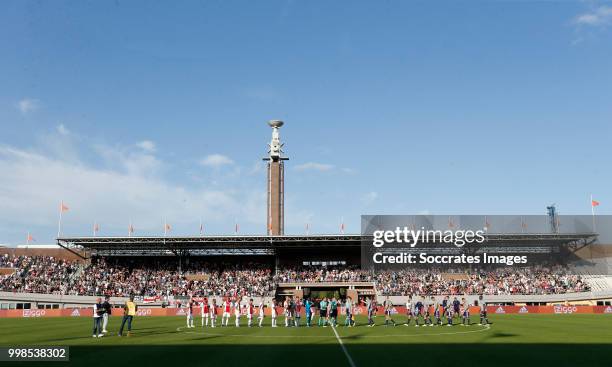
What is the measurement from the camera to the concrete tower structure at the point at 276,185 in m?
98.4

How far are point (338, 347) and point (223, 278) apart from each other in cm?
5832

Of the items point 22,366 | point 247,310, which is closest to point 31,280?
point 247,310

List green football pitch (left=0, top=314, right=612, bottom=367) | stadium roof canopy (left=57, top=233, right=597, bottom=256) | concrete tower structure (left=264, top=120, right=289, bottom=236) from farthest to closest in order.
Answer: concrete tower structure (left=264, top=120, right=289, bottom=236)
stadium roof canopy (left=57, top=233, right=597, bottom=256)
green football pitch (left=0, top=314, right=612, bottom=367)

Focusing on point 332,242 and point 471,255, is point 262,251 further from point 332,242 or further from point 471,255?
point 471,255

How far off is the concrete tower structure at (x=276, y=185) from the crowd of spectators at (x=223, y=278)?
15889mm

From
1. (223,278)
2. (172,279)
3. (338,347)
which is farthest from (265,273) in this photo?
(338,347)

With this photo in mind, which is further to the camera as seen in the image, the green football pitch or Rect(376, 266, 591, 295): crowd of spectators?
Rect(376, 266, 591, 295): crowd of spectators

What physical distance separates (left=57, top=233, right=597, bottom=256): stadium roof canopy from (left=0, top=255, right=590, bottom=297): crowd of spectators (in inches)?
102

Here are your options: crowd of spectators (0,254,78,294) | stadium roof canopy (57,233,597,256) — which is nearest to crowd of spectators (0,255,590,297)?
crowd of spectators (0,254,78,294)

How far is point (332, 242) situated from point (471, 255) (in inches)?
796

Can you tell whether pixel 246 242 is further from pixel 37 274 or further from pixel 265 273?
pixel 37 274

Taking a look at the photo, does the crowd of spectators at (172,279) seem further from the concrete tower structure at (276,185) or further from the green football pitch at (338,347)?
the green football pitch at (338,347)

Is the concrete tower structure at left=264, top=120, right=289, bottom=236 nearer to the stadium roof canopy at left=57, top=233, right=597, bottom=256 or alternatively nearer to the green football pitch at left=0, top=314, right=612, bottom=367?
the stadium roof canopy at left=57, top=233, right=597, bottom=256

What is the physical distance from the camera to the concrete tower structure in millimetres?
98375
